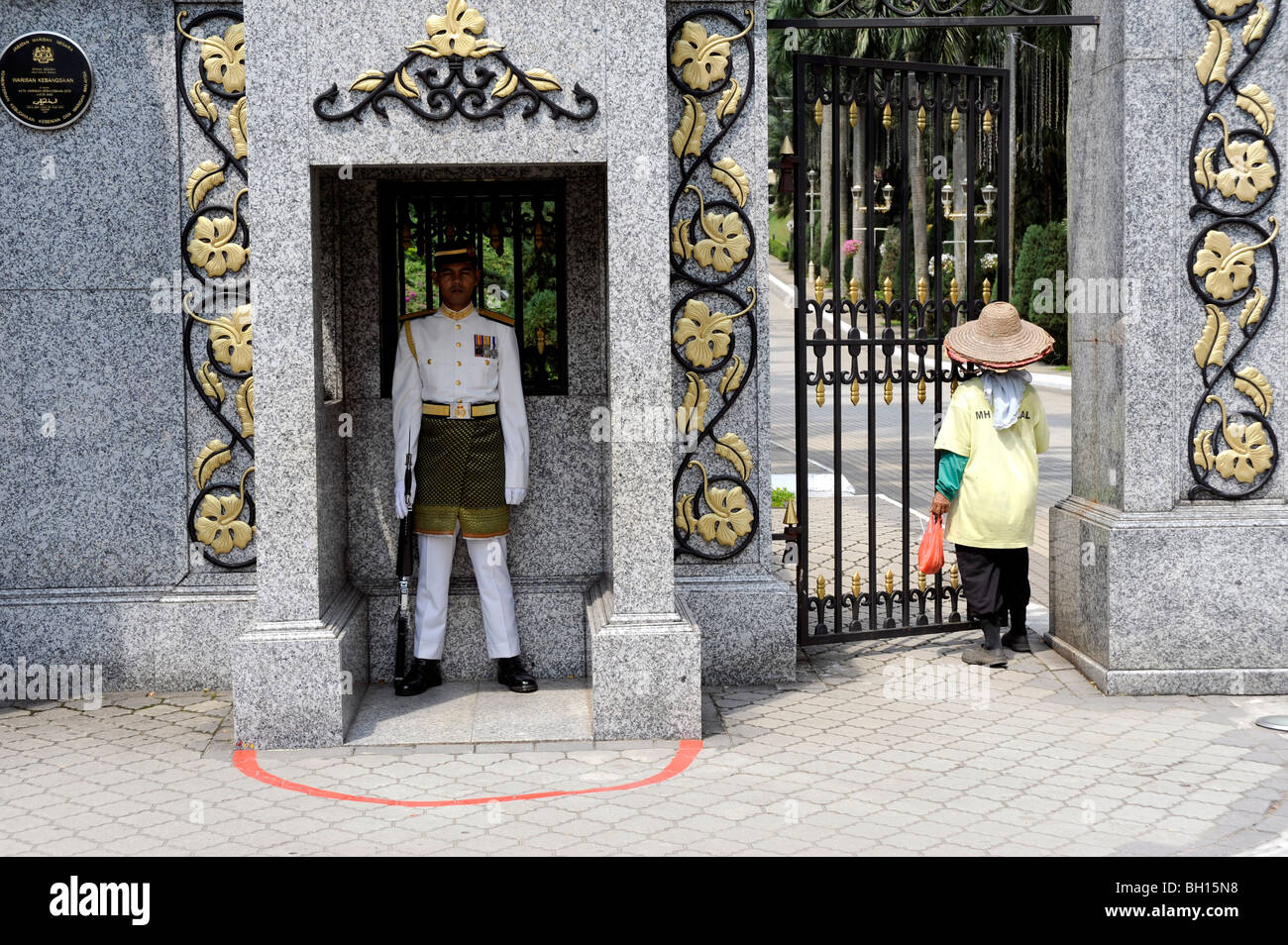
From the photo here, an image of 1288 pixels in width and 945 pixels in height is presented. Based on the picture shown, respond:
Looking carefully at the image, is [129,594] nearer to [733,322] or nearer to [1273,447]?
[733,322]

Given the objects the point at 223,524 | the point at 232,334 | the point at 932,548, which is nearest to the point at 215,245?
the point at 232,334

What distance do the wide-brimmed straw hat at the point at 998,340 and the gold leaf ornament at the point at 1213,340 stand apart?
723 mm

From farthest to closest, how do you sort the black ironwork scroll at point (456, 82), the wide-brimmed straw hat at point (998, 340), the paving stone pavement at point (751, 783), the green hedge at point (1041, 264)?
the green hedge at point (1041, 264) < the wide-brimmed straw hat at point (998, 340) < the black ironwork scroll at point (456, 82) < the paving stone pavement at point (751, 783)

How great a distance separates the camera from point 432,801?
18.5ft

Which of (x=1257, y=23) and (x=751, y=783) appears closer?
(x=751, y=783)

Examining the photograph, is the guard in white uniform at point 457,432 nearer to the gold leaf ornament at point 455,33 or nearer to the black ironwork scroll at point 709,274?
the black ironwork scroll at point 709,274

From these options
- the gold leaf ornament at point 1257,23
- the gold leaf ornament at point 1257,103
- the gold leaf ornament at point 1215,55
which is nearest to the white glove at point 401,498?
the gold leaf ornament at point 1215,55

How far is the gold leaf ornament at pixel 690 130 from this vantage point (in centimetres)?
722

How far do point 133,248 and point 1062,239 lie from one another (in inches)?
1181

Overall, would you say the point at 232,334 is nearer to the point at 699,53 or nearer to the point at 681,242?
the point at 681,242

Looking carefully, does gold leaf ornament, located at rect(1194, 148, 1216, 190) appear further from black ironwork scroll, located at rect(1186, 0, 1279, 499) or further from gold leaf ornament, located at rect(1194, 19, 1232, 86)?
gold leaf ornament, located at rect(1194, 19, 1232, 86)

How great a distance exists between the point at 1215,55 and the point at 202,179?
4.98m

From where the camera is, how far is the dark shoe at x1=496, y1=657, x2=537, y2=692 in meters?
7.21

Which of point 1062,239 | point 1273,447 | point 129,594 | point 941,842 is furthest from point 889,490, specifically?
point 1062,239
